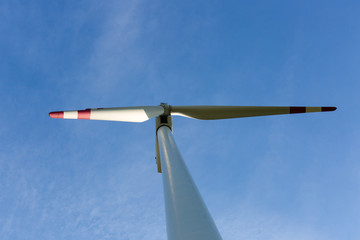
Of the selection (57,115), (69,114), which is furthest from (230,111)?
(57,115)

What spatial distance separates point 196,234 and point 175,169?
3161 mm

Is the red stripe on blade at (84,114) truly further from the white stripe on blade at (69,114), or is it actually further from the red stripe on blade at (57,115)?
the red stripe on blade at (57,115)

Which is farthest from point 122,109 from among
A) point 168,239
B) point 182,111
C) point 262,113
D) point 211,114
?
point 168,239

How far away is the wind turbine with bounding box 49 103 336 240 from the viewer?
609 cm

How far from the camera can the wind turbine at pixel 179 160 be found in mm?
6090

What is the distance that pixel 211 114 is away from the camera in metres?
16.9

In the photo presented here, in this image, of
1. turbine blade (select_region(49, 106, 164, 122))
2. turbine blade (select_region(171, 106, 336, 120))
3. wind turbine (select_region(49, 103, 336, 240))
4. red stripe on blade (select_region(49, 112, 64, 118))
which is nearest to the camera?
wind turbine (select_region(49, 103, 336, 240))

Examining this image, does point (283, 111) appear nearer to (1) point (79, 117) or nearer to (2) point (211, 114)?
(2) point (211, 114)

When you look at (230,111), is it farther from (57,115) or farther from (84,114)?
(57,115)

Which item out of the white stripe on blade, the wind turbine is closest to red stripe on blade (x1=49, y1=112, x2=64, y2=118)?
the wind turbine

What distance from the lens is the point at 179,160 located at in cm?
950

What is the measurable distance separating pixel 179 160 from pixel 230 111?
790 centimetres

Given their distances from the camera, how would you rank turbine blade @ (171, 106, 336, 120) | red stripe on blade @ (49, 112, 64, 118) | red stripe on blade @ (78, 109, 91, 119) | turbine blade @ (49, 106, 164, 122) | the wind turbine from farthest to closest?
turbine blade @ (171, 106, 336, 120), red stripe on blade @ (78, 109, 91, 119), turbine blade @ (49, 106, 164, 122), red stripe on blade @ (49, 112, 64, 118), the wind turbine

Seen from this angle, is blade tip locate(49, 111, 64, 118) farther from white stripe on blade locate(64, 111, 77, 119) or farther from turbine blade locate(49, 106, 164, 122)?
white stripe on blade locate(64, 111, 77, 119)
